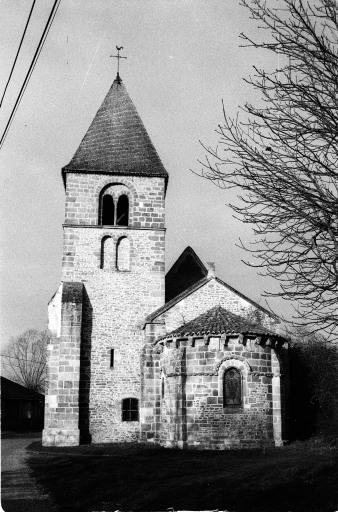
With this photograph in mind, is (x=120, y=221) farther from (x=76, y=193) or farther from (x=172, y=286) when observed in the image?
(x=172, y=286)

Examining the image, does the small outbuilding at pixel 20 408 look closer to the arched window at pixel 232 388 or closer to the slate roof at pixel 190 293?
the slate roof at pixel 190 293

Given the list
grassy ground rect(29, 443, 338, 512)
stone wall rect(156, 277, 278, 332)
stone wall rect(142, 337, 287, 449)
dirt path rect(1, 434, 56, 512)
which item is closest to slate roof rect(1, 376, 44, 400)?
stone wall rect(156, 277, 278, 332)

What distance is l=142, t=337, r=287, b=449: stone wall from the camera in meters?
20.9

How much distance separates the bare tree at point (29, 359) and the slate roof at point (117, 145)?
53.6m

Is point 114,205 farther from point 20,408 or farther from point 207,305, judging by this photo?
point 20,408

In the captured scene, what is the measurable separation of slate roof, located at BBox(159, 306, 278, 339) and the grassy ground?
464 cm

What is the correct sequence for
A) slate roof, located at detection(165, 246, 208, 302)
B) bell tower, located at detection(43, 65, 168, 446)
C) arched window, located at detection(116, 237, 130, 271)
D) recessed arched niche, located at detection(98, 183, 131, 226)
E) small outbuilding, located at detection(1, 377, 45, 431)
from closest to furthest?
bell tower, located at detection(43, 65, 168, 446), arched window, located at detection(116, 237, 130, 271), recessed arched niche, located at detection(98, 183, 131, 226), slate roof, located at detection(165, 246, 208, 302), small outbuilding, located at detection(1, 377, 45, 431)

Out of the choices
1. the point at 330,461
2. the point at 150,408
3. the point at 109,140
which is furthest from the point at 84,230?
the point at 330,461

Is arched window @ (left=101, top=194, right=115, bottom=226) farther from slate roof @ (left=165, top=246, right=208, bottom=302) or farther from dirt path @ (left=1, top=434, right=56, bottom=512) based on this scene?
dirt path @ (left=1, top=434, right=56, bottom=512)

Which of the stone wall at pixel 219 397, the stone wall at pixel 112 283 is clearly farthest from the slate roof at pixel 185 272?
the stone wall at pixel 219 397

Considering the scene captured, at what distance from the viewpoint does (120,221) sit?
1128 inches

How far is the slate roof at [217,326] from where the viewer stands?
2164 cm

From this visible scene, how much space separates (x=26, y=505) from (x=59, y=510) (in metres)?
0.94

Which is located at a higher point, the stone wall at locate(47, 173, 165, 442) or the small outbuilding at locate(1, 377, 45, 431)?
the stone wall at locate(47, 173, 165, 442)
